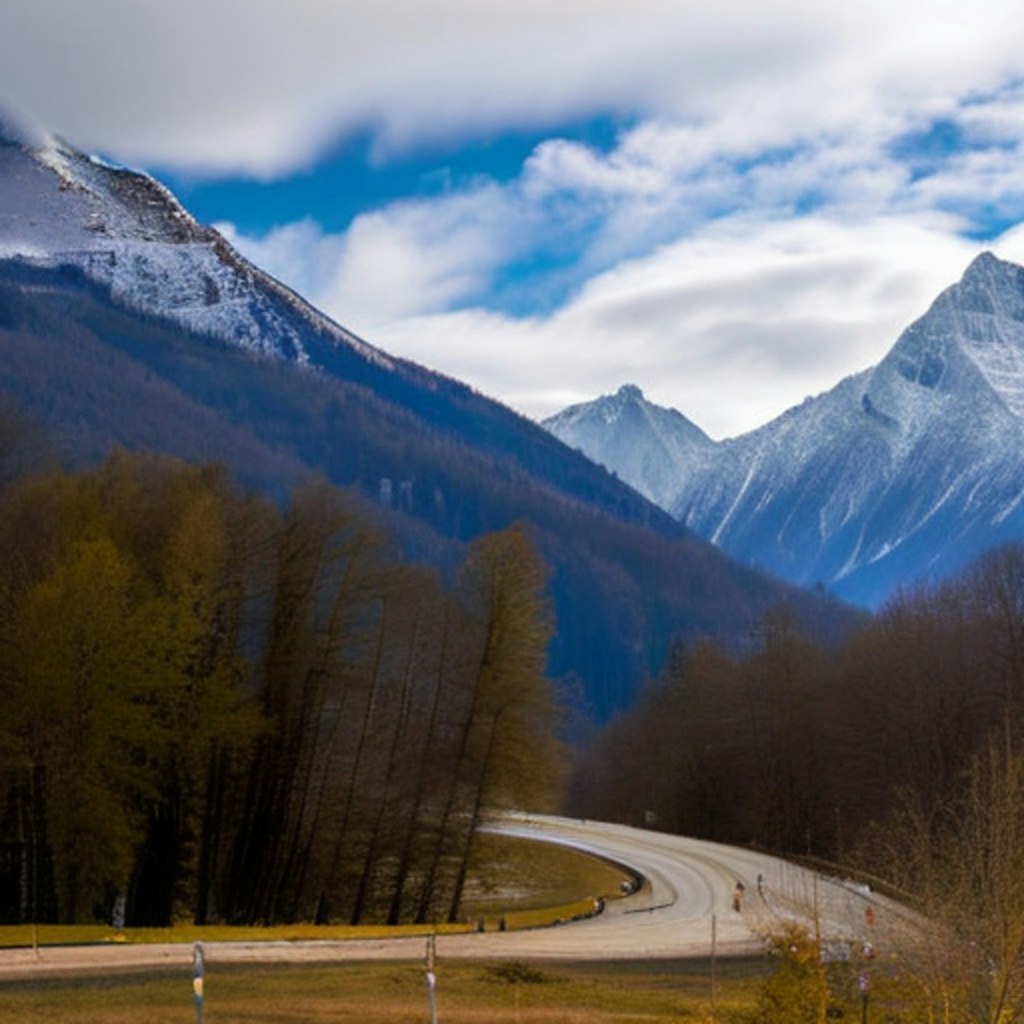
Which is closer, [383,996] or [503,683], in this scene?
[383,996]

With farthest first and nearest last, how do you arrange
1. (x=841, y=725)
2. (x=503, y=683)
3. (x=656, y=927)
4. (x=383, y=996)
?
(x=841, y=725) → (x=503, y=683) → (x=656, y=927) → (x=383, y=996)

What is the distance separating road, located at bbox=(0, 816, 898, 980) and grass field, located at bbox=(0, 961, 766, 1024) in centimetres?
178

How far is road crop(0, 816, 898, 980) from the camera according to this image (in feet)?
102

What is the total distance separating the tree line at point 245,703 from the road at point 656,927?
4715mm

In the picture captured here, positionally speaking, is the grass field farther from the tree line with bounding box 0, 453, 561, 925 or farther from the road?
the tree line with bounding box 0, 453, 561, 925

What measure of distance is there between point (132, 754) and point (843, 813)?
4463 centimetres

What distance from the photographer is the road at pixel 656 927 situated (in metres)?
31.0

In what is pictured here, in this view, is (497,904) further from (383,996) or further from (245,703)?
(383,996)

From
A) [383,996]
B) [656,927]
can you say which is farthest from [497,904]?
[383,996]

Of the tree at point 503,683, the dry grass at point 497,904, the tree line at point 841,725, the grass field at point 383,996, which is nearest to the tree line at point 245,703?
the tree at point 503,683

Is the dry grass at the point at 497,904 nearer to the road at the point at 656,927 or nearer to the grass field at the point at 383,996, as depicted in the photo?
the road at the point at 656,927

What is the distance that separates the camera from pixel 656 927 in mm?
46750

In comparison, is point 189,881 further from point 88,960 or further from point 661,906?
point 88,960

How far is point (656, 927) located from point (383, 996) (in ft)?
64.1
